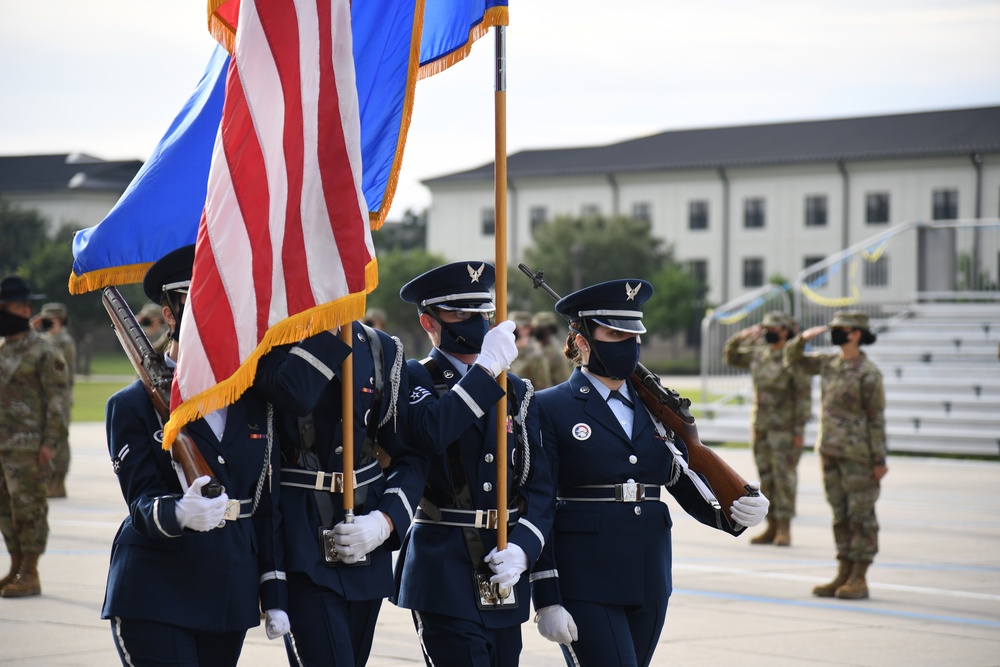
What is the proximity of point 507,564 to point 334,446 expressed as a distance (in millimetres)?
810

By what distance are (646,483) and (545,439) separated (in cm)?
49

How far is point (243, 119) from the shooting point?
5102 mm

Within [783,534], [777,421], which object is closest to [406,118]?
[783,534]

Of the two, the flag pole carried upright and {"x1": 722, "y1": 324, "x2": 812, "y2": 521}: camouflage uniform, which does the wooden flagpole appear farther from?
{"x1": 722, "y1": 324, "x2": 812, "y2": 521}: camouflage uniform

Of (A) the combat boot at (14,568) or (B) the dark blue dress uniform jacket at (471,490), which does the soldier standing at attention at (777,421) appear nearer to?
(A) the combat boot at (14,568)

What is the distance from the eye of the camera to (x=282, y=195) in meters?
5.12

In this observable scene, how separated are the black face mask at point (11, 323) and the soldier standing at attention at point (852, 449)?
647cm

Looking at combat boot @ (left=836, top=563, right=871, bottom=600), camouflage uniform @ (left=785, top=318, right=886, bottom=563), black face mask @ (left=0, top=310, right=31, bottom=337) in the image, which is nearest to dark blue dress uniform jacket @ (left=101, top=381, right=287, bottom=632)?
black face mask @ (left=0, top=310, right=31, bottom=337)

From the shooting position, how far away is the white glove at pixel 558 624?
527 centimetres

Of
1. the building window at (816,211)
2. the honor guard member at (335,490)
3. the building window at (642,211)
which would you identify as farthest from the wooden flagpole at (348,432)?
the building window at (642,211)

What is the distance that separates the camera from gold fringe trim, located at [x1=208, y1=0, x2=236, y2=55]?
544cm

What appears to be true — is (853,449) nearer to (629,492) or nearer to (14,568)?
(629,492)

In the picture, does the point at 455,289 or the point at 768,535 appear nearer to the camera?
the point at 455,289

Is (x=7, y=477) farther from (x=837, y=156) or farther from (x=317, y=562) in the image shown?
(x=837, y=156)
